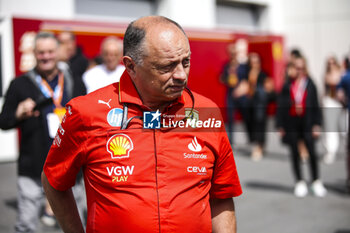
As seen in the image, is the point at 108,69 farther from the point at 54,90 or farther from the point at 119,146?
the point at 119,146

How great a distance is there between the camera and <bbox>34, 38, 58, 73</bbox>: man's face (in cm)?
398

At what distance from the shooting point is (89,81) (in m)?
5.02

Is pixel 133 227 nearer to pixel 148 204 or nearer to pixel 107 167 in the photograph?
pixel 148 204

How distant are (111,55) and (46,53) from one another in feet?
3.60

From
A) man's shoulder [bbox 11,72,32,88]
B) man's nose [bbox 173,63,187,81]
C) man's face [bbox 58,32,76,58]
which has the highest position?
man's face [bbox 58,32,76,58]

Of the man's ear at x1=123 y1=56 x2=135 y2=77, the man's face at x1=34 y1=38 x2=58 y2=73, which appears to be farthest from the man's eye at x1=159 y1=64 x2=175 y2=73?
the man's face at x1=34 y1=38 x2=58 y2=73

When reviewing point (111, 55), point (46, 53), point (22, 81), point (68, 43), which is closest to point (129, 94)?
point (46, 53)

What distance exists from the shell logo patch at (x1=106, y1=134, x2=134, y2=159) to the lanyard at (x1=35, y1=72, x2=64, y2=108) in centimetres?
235

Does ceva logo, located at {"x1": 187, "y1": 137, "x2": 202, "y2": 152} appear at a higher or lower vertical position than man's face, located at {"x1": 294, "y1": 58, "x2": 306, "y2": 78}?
lower

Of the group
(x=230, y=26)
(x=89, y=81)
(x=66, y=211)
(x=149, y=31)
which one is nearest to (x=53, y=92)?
(x=89, y=81)

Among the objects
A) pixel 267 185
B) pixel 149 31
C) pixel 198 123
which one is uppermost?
pixel 149 31

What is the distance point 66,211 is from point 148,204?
452 millimetres

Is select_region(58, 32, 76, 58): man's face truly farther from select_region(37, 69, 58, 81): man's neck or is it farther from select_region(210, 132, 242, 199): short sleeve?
select_region(210, 132, 242, 199): short sleeve

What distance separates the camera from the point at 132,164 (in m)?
1.89
